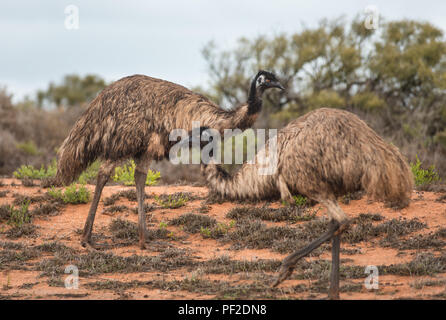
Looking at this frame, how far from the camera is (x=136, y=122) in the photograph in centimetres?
668

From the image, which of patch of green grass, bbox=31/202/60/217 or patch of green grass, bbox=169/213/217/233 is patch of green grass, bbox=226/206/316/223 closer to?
patch of green grass, bbox=169/213/217/233

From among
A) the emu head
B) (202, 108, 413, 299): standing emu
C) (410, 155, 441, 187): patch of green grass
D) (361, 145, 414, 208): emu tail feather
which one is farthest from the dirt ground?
the emu head

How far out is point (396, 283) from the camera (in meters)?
5.29

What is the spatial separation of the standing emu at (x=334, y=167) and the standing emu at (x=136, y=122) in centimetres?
156

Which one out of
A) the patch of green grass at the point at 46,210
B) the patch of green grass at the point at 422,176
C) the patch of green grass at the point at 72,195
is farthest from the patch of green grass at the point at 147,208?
the patch of green grass at the point at 422,176

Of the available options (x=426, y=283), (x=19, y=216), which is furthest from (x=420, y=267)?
(x=19, y=216)

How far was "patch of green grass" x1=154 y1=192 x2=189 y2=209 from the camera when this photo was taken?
8523 millimetres

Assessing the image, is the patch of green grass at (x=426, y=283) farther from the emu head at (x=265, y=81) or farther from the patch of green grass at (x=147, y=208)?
the patch of green grass at (x=147, y=208)

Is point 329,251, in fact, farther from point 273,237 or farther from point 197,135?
point 197,135

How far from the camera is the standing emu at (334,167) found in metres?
4.64

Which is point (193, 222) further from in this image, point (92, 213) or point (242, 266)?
point (242, 266)

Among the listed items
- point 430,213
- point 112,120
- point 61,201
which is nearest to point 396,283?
point 430,213

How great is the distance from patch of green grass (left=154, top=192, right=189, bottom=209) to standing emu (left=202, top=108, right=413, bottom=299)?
12.2ft

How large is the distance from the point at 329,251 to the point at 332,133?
2.25m
